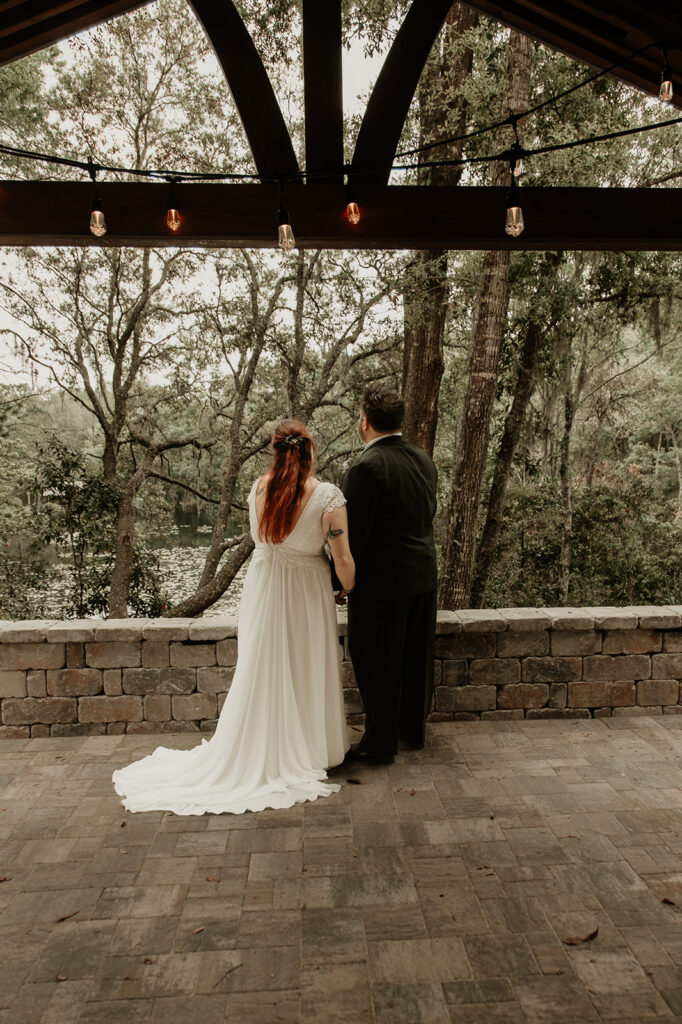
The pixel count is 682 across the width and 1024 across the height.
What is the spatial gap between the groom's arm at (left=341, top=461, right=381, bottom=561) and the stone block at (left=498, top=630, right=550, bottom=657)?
3.77 ft

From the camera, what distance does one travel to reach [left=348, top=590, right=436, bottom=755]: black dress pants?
320 cm

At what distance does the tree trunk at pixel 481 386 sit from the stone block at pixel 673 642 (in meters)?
2.54

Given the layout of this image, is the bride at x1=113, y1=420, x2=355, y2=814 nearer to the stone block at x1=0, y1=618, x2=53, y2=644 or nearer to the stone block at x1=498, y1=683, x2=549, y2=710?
the stone block at x1=0, y1=618, x2=53, y2=644

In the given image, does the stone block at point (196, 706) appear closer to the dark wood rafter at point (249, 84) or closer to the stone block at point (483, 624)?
the stone block at point (483, 624)

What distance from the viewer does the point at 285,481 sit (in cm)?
296

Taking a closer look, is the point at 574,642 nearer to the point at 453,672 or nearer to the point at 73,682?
the point at 453,672

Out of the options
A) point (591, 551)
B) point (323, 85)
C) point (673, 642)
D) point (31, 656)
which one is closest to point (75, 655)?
point (31, 656)

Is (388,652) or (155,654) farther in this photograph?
(155,654)

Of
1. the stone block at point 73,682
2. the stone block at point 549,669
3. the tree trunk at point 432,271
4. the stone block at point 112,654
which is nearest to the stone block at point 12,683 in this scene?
the stone block at point 73,682

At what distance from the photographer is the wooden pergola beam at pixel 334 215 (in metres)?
3.05

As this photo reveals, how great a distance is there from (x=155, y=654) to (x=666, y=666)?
2879 millimetres

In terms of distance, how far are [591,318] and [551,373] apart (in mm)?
735

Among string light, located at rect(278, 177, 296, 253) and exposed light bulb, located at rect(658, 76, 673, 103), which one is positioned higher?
exposed light bulb, located at rect(658, 76, 673, 103)

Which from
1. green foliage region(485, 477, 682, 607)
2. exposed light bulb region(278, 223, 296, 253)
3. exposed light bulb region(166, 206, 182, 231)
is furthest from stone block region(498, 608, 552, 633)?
green foliage region(485, 477, 682, 607)
